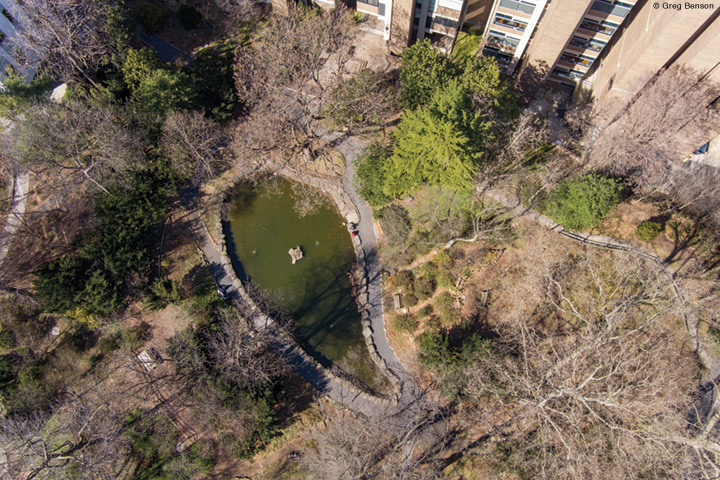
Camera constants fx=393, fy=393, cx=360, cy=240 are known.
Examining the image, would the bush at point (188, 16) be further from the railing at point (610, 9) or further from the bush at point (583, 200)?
the bush at point (583, 200)

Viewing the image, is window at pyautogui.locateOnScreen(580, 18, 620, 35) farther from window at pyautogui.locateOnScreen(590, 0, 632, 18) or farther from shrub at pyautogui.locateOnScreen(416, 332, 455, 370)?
shrub at pyautogui.locateOnScreen(416, 332, 455, 370)

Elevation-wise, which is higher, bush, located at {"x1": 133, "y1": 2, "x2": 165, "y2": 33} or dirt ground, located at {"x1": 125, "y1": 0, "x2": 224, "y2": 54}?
bush, located at {"x1": 133, "y1": 2, "x2": 165, "y2": 33}

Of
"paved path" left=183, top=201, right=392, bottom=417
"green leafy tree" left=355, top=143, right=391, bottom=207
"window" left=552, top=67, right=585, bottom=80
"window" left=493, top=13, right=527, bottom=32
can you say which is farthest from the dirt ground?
"window" left=552, top=67, right=585, bottom=80

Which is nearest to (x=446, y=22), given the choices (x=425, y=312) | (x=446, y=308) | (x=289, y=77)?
(x=289, y=77)

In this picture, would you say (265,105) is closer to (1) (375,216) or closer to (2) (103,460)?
(1) (375,216)

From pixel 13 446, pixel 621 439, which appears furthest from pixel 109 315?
pixel 621 439

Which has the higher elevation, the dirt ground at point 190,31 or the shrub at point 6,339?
the dirt ground at point 190,31

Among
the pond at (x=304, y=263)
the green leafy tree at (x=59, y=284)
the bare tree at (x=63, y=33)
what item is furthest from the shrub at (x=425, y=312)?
the bare tree at (x=63, y=33)
